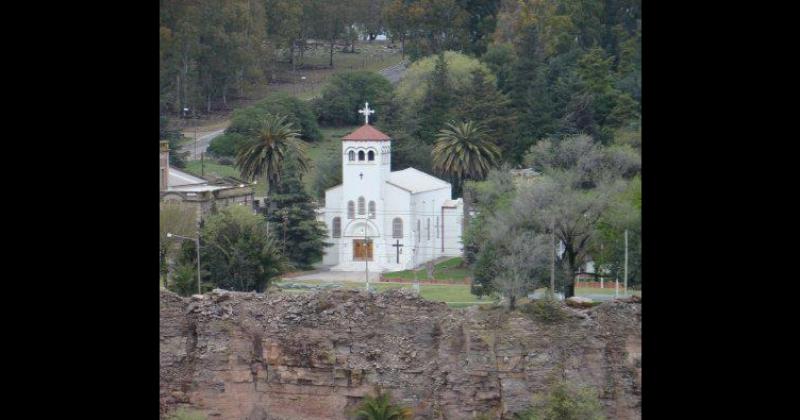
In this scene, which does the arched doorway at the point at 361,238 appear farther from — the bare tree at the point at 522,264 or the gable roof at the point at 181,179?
the bare tree at the point at 522,264

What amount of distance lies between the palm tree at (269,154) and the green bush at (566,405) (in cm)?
1498

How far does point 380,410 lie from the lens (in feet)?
63.6

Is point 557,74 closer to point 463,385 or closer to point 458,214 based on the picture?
point 458,214

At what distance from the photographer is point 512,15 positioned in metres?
51.7

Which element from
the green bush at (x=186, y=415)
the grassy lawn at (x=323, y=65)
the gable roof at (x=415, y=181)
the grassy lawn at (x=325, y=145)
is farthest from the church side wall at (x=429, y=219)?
the grassy lawn at (x=323, y=65)

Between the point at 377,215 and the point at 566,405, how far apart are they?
545 inches

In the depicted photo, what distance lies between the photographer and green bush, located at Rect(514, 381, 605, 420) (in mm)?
18094

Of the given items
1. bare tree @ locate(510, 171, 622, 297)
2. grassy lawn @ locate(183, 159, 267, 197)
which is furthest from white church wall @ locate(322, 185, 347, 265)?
bare tree @ locate(510, 171, 622, 297)

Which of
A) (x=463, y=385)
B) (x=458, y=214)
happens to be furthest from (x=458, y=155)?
(x=463, y=385)

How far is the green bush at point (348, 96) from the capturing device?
45094 millimetres

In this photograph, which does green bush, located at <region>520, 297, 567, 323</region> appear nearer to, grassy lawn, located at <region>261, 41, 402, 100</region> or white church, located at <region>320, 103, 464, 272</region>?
white church, located at <region>320, 103, 464, 272</region>

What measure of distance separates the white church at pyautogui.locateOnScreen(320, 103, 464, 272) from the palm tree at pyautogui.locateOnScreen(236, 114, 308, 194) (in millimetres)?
1838

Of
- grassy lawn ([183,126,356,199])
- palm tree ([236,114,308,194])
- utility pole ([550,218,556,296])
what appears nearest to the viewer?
utility pole ([550,218,556,296])
